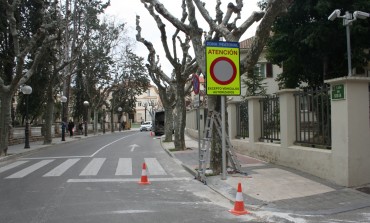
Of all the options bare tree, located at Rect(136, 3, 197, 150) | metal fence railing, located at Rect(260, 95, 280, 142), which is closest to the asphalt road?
metal fence railing, located at Rect(260, 95, 280, 142)

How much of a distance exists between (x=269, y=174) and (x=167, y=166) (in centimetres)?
497

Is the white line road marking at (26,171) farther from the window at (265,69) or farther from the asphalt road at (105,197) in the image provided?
the window at (265,69)

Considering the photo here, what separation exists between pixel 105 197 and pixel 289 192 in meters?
4.12

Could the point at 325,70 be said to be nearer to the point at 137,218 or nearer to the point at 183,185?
the point at 183,185

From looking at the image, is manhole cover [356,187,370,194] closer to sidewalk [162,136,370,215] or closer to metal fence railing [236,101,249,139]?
sidewalk [162,136,370,215]

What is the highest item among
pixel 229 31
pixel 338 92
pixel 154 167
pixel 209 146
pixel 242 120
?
pixel 229 31

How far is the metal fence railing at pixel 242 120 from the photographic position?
668 inches

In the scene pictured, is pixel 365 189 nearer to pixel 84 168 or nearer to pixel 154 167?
pixel 154 167

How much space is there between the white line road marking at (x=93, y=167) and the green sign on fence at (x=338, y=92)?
7.65m

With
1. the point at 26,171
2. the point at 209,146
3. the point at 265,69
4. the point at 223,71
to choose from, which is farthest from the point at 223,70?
the point at 265,69

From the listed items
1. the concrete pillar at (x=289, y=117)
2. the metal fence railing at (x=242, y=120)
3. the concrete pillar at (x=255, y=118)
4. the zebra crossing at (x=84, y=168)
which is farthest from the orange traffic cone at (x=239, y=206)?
the metal fence railing at (x=242, y=120)

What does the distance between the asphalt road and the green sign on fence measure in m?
3.57

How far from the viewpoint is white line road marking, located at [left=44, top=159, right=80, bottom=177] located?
13266 mm

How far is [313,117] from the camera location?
37.3 ft
